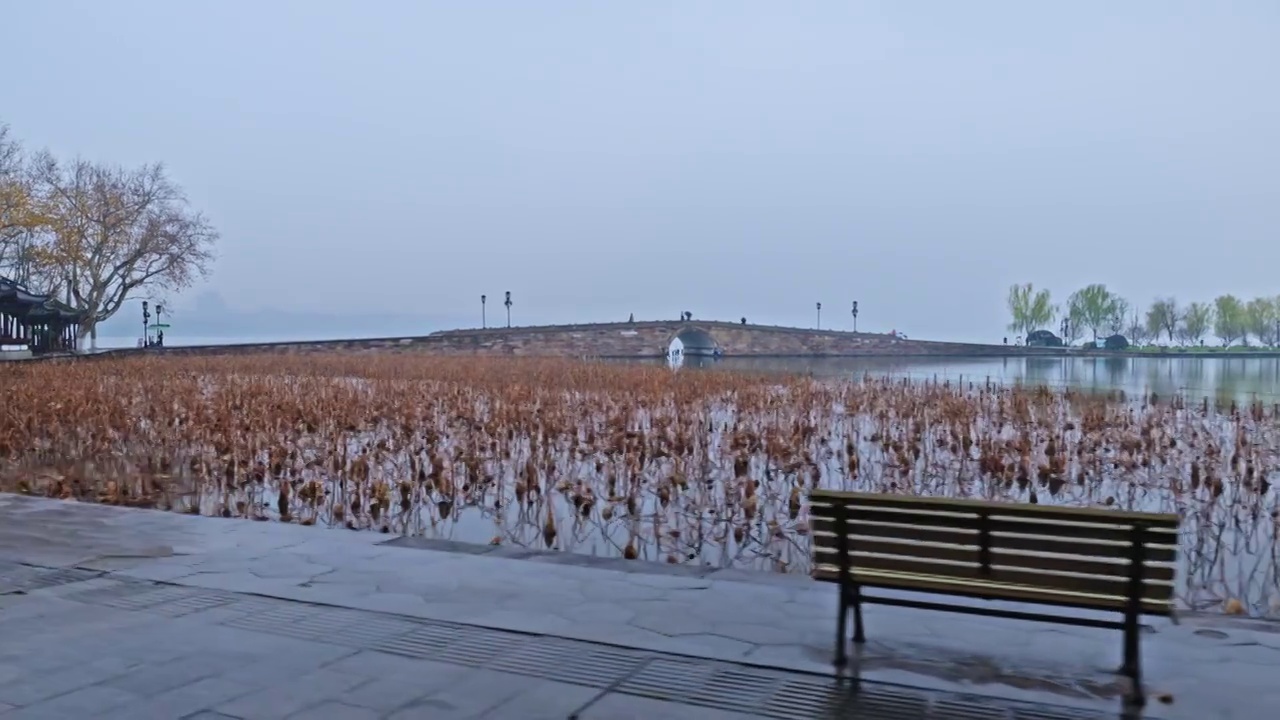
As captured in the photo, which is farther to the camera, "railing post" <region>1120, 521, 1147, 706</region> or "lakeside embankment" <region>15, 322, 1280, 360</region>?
"lakeside embankment" <region>15, 322, 1280, 360</region>

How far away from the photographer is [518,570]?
19.4 ft

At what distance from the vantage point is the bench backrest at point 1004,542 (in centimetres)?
370

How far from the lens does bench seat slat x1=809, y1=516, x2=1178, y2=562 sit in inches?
145

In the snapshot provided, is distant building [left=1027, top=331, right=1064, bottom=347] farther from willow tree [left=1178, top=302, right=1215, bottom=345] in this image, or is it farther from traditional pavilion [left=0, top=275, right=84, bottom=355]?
traditional pavilion [left=0, top=275, right=84, bottom=355]

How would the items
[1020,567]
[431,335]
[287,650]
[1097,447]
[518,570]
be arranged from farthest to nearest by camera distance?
[431,335]
[1097,447]
[518,570]
[287,650]
[1020,567]

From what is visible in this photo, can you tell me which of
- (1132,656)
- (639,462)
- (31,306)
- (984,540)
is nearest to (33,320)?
(31,306)

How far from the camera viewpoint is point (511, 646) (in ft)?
14.6

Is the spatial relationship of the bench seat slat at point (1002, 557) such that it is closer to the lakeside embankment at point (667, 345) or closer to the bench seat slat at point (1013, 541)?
the bench seat slat at point (1013, 541)

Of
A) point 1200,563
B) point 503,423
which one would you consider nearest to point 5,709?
point 1200,563

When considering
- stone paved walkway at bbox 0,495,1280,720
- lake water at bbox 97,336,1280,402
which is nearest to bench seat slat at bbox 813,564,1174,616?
stone paved walkway at bbox 0,495,1280,720

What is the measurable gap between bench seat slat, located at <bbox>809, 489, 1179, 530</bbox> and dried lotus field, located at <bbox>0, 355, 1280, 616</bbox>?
264 cm

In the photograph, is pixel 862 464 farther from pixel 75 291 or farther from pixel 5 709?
pixel 75 291

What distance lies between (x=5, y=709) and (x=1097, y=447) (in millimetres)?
11495

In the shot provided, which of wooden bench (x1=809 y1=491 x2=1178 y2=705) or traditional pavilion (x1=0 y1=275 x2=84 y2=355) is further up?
traditional pavilion (x1=0 y1=275 x2=84 y2=355)
